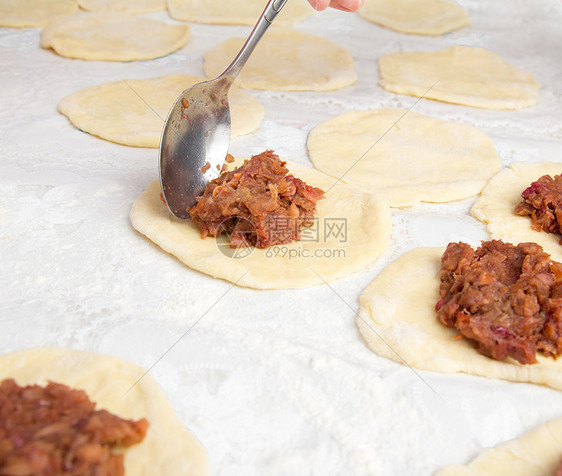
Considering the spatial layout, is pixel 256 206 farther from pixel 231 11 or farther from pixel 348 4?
pixel 231 11

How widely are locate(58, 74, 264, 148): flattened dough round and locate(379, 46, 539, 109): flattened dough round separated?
0.98 meters

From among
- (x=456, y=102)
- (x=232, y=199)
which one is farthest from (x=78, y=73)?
(x=456, y=102)

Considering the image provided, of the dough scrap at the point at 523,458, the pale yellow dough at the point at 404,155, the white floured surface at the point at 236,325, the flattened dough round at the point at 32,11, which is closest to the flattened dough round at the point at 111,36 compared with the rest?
the flattened dough round at the point at 32,11

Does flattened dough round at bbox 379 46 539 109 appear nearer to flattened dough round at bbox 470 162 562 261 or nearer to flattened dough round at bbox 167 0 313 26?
flattened dough round at bbox 470 162 562 261

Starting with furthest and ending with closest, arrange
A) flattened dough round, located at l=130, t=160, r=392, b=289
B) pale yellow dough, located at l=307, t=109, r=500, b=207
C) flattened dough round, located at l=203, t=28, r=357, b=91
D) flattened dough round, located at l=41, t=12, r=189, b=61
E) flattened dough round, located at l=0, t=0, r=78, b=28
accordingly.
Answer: flattened dough round, located at l=0, t=0, r=78, b=28, flattened dough round, located at l=41, t=12, r=189, b=61, flattened dough round, located at l=203, t=28, r=357, b=91, pale yellow dough, located at l=307, t=109, r=500, b=207, flattened dough round, located at l=130, t=160, r=392, b=289

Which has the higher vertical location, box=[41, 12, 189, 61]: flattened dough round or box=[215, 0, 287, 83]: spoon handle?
box=[215, 0, 287, 83]: spoon handle

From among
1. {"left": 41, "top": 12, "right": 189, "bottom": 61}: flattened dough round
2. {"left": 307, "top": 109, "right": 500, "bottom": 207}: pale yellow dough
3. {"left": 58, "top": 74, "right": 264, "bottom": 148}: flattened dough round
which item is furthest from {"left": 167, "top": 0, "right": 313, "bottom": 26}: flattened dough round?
{"left": 307, "top": 109, "right": 500, "bottom": 207}: pale yellow dough

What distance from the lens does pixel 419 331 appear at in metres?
1.88

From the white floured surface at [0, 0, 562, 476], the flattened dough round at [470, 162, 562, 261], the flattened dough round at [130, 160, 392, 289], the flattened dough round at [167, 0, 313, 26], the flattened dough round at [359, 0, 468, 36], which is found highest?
the flattened dough round at [359, 0, 468, 36]

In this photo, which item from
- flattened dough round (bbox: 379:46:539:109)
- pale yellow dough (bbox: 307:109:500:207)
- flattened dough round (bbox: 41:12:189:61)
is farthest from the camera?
flattened dough round (bbox: 41:12:189:61)

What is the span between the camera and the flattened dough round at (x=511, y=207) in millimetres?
2334

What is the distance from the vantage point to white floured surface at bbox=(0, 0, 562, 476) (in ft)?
5.22

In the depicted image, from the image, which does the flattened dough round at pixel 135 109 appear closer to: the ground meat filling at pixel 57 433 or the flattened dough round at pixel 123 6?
the flattened dough round at pixel 123 6

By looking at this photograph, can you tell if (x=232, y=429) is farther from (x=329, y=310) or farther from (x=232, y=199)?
(x=232, y=199)
